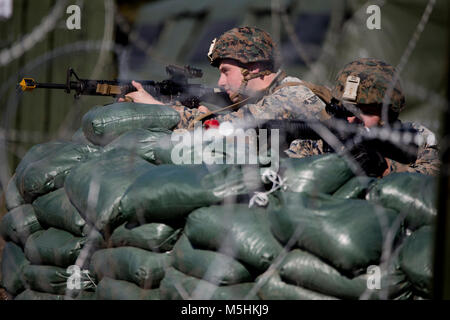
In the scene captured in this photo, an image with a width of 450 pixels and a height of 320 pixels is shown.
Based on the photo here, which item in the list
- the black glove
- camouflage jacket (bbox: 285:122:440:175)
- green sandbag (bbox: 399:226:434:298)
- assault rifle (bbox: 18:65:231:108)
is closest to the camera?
green sandbag (bbox: 399:226:434:298)

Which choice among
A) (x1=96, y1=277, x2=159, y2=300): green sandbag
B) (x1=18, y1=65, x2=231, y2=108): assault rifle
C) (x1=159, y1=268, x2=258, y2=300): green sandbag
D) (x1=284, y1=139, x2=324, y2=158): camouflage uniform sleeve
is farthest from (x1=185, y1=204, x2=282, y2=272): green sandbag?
(x1=18, y1=65, x2=231, y2=108): assault rifle

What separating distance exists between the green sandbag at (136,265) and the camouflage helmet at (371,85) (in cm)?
106

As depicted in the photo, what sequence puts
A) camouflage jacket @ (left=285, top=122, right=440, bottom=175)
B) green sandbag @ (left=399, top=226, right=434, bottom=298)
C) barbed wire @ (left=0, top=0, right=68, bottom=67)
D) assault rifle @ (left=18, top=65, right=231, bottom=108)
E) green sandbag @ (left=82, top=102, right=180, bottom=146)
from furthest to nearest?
barbed wire @ (left=0, top=0, right=68, bottom=67), assault rifle @ (left=18, top=65, right=231, bottom=108), green sandbag @ (left=82, top=102, right=180, bottom=146), camouflage jacket @ (left=285, top=122, right=440, bottom=175), green sandbag @ (left=399, top=226, right=434, bottom=298)

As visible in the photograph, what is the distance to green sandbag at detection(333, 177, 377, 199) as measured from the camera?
232cm

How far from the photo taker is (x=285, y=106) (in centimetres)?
296

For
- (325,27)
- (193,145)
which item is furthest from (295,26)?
(193,145)

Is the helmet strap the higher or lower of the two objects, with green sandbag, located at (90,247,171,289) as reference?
higher

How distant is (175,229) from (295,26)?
2.04 metres

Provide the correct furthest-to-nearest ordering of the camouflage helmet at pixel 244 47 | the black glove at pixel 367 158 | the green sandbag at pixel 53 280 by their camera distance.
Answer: the camouflage helmet at pixel 244 47
the green sandbag at pixel 53 280
the black glove at pixel 367 158

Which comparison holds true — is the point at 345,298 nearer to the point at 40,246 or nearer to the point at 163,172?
the point at 163,172

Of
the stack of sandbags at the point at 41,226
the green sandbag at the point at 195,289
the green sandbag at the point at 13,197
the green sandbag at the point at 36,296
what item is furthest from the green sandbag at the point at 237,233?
the green sandbag at the point at 13,197

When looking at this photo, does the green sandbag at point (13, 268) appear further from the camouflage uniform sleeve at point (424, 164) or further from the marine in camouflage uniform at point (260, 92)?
the camouflage uniform sleeve at point (424, 164)

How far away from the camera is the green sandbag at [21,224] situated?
339 centimetres

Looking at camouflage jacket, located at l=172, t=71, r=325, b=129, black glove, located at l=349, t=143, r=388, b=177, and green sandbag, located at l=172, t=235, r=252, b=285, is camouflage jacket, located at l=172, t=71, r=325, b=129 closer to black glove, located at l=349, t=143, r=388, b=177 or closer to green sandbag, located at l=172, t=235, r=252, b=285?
black glove, located at l=349, t=143, r=388, b=177
